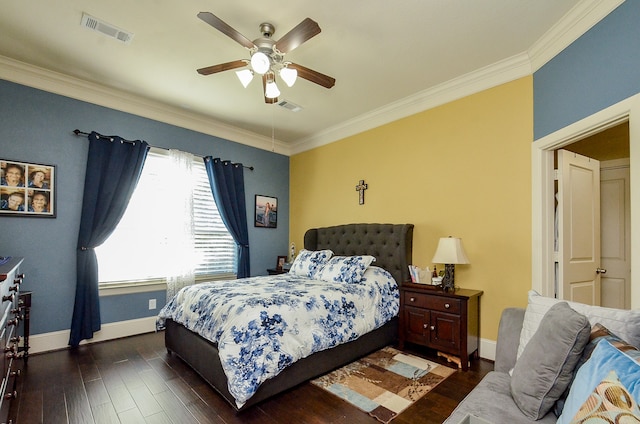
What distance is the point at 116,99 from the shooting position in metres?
3.67

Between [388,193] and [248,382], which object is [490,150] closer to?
[388,193]

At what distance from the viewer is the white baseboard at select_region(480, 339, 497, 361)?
3.02 meters

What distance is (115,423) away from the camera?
6.59 ft

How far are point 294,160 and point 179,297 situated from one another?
3.22 m

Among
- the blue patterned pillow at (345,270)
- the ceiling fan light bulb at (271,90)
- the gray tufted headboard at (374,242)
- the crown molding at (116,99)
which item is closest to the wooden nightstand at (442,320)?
the gray tufted headboard at (374,242)

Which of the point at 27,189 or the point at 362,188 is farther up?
the point at 362,188

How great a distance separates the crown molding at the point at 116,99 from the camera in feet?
10.1

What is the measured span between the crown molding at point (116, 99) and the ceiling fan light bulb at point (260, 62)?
229cm

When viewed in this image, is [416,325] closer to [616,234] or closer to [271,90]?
[271,90]

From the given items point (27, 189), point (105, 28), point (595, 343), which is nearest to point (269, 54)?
point (105, 28)

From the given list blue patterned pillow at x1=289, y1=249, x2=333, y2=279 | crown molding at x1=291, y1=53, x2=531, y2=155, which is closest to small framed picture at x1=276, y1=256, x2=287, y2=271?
blue patterned pillow at x1=289, y1=249, x2=333, y2=279

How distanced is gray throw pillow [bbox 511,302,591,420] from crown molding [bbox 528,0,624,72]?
7.15 ft

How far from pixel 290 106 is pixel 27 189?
2993mm

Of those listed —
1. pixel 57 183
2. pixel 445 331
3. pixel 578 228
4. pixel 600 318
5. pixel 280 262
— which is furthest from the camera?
pixel 280 262
